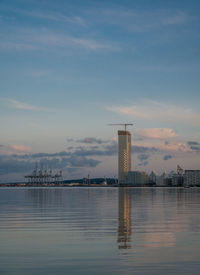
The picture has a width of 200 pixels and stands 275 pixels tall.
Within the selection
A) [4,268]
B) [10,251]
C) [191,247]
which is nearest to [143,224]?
[191,247]

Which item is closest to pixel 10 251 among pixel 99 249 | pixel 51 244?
pixel 51 244

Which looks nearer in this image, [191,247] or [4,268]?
[4,268]

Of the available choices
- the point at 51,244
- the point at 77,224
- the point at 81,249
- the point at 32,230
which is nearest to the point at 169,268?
the point at 81,249

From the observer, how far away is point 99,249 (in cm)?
1816

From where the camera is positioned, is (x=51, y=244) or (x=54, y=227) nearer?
(x=51, y=244)

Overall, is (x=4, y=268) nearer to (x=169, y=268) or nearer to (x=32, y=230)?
(x=169, y=268)

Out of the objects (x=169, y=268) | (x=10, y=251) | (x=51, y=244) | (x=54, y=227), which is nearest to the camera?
(x=169, y=268)

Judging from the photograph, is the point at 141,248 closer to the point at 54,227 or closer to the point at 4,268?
the point at 4,268

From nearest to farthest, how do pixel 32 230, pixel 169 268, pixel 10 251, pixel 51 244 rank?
pixel 169 268
pixel 10 251
pixel 51 244
pixel 32 230

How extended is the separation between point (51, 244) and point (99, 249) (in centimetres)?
292

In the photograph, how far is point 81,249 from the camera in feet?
60.1

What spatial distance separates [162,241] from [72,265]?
6.97m

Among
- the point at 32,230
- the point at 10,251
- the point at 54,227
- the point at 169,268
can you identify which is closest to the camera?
the point at 169,268

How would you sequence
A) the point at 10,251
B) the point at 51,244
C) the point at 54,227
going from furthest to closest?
the point at 54,227
the point at 51,244
the point at 10,251
